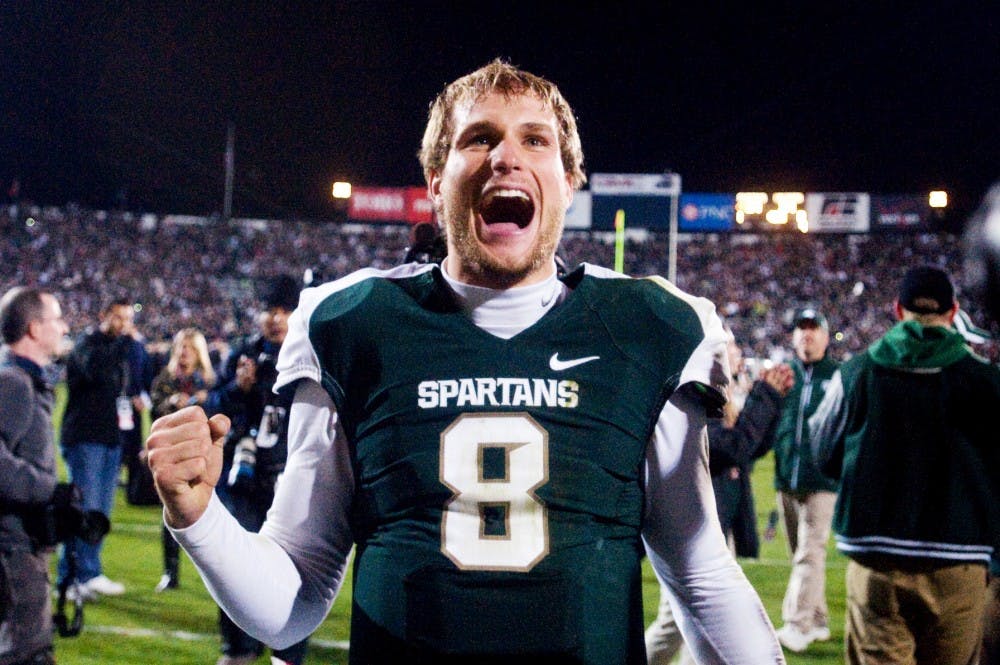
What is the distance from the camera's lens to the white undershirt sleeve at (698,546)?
1.84 metres

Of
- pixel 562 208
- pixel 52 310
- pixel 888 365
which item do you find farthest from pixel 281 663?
pixel 562 208

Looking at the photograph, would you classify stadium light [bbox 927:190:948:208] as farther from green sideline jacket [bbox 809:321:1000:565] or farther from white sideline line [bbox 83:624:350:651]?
green sideline jacket [bbox 809:321:1000:565]

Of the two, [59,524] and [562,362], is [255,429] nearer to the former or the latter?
[59,524]

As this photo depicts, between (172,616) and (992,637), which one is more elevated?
(992,637)

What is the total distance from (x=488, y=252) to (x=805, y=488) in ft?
15.3

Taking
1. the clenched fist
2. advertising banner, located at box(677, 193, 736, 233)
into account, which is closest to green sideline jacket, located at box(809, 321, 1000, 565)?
the clenched fist

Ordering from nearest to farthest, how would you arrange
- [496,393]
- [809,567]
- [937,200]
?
1. [496,393]
2. [809,567]
3. [937,200]

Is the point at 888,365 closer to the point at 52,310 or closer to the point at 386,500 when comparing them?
the point at 386,500

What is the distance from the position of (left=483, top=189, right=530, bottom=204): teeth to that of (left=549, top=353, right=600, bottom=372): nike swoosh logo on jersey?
0.31 meters

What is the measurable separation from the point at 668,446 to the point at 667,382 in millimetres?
Result: 128

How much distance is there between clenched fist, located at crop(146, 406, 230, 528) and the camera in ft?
5.28

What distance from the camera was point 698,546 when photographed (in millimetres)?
1862

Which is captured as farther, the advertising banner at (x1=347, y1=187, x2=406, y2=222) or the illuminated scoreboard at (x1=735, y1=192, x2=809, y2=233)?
the advertising banner at (x1=347, y1=187, x2=406, y2=222)

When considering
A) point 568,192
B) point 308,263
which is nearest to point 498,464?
point 568,192
